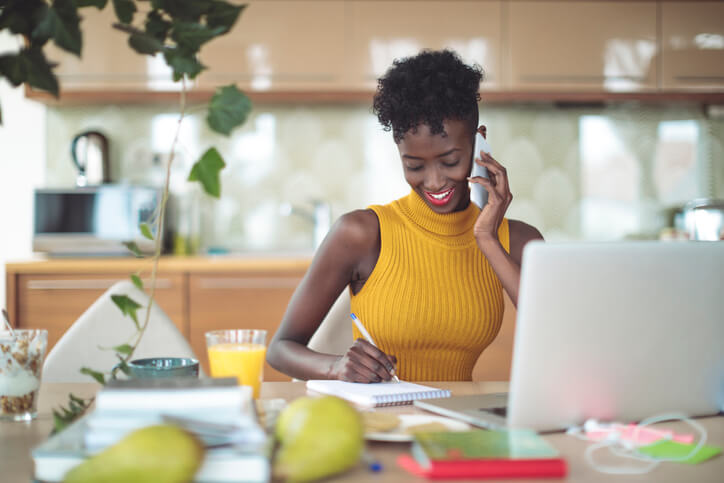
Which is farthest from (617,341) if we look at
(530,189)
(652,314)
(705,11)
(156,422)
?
(705,11)

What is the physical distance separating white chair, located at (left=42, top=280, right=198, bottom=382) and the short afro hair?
676mm

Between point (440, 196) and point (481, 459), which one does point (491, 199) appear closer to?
point (440, 196)

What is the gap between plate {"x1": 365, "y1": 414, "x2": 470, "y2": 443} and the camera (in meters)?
0.84

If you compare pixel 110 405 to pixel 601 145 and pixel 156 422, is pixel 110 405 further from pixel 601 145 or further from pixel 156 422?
pixel 601 145

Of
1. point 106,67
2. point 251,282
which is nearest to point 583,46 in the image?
point 251,282

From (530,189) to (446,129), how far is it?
2278mm

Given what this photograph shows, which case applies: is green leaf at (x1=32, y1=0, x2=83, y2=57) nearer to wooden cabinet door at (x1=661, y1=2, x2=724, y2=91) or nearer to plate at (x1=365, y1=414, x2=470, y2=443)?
plate at (x1=365, y1=414, x2=470, y2=443)

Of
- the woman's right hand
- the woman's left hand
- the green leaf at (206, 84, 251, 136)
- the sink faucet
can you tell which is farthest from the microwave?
the green leaf at (206, 84, 251, 136)

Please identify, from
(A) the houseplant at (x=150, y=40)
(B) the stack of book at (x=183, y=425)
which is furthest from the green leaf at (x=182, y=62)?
(B) the stack of book at (x=183, y=425)

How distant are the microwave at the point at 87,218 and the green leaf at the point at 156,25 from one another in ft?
7.59

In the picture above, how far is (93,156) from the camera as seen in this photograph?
3496 millimetres

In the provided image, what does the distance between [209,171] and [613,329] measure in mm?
528

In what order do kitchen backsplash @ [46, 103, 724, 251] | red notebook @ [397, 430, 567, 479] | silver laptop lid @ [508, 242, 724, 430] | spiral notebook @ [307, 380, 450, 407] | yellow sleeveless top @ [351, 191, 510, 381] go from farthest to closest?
kitchen backsplash @ [46, 103, 724, 251], yellow sleeveless top @ [351, 191, 510, 381], spiral notebook @ [307, 380, 450, 407], silver laptop lid @ [508, 242, 724, 430], red notebook @ [397, 430, 567, 479]

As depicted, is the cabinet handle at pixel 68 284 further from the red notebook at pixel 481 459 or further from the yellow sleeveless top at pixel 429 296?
the red notebook at pixel 481 459
